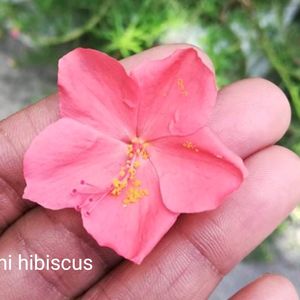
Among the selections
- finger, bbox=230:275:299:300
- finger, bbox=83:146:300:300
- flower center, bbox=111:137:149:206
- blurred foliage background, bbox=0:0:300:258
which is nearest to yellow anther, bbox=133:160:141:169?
flower center, bbox=111:137:149:206

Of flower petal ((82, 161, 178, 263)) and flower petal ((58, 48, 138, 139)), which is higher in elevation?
flower petal ((58, 48, 138, 139))

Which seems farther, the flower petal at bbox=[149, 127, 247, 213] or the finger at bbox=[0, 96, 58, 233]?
the finger at bbox=[0, 96, 58, 233]

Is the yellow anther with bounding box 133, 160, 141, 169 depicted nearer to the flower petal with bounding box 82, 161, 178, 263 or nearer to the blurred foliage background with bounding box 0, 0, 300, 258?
the flower petal with bounding box 82, 161, 178, 263

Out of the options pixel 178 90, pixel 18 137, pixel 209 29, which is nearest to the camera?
pixel 178 90

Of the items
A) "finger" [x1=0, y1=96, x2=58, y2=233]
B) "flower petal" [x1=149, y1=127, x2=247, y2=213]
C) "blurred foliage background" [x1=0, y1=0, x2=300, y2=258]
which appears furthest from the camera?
"blurred foliage background" [x1=0, y1=0, x2=300, y2=258]

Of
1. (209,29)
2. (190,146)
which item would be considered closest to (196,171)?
(190,146)

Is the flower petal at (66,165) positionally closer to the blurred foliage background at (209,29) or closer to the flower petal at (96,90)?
the flower petal at (96,90)

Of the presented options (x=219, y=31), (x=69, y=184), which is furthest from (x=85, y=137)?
(x=219, y=31)

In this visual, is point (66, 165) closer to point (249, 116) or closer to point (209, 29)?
point (249, 116)
